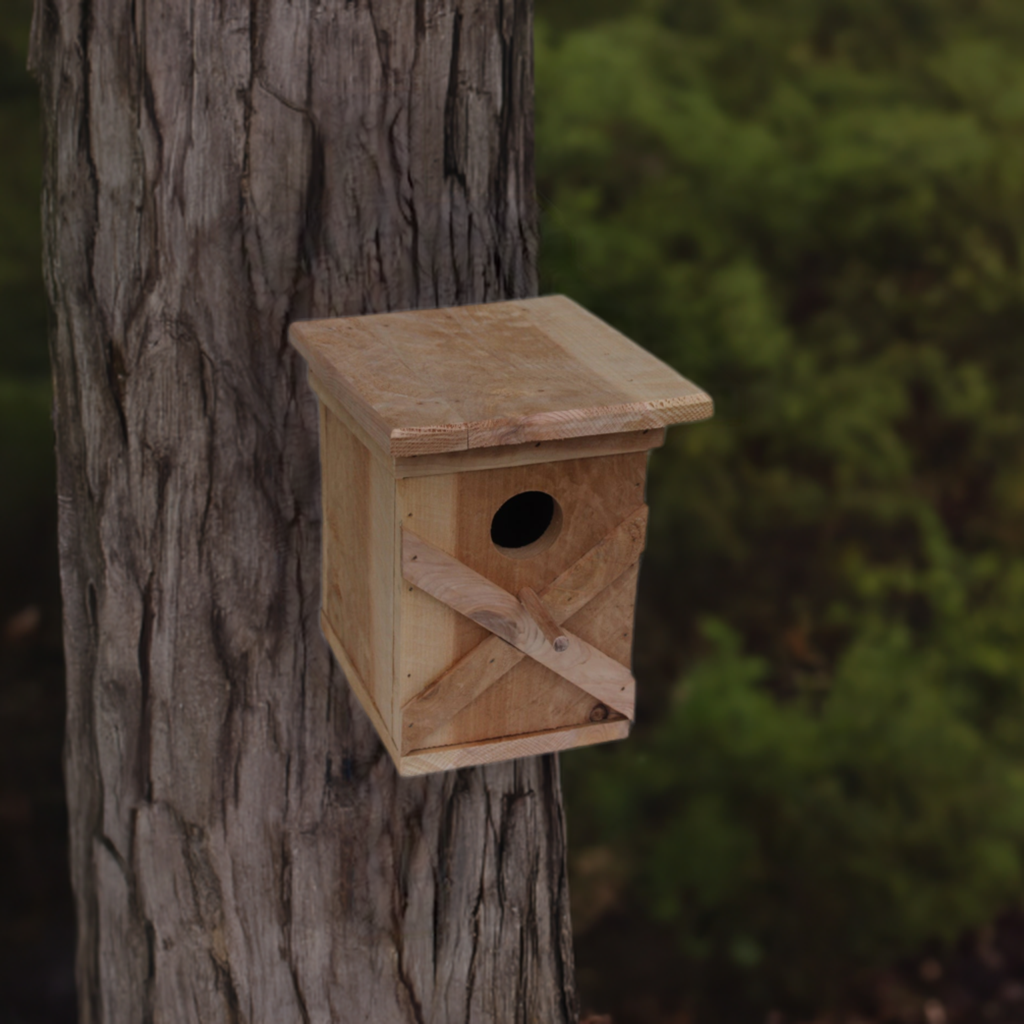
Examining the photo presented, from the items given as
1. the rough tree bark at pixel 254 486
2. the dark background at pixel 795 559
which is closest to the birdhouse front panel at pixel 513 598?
the rough tree bark at pixel 254 486

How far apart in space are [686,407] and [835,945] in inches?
126

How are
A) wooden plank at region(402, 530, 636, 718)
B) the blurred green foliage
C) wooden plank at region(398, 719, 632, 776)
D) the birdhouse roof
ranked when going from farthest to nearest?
the blurred green foliage
wooden plank at region(398, 719, 632, 776)
wooden plank at region(402, 530, 636, 718)
the birdhouse roof

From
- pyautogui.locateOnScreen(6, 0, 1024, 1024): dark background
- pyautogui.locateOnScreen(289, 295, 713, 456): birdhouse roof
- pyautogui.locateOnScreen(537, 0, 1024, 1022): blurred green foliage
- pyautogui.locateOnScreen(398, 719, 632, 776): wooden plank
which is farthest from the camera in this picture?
pyautogui.locateOnScreen(537, 0, 1024, 1022): blurred green foliage

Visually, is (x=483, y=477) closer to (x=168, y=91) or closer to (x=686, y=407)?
(x=686, y=407)

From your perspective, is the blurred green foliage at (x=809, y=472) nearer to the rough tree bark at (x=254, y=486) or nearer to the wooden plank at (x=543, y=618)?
the rough tree bark at (x=254, y=486)

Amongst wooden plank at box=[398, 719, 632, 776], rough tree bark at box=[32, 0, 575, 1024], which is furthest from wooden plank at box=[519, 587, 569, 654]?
rough tree bark at box=[32, 0, 575, 1024]

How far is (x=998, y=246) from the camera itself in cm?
448

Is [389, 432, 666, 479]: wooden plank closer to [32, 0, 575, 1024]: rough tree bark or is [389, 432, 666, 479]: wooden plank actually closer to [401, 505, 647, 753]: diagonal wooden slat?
[401, 505, 647, 753]: diagonal wooden slat

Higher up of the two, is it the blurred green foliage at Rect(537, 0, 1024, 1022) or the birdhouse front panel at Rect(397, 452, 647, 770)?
the birdhouse front panel at Rect(397, 452, 647, 770)

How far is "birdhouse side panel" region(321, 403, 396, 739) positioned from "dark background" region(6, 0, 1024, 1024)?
2.08m

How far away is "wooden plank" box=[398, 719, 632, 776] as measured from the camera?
1.84m

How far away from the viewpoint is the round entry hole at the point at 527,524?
5.94 feet

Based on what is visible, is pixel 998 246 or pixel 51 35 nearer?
pixel 51 35

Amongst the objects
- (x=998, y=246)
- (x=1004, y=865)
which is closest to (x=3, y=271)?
(x=998, y=246)
